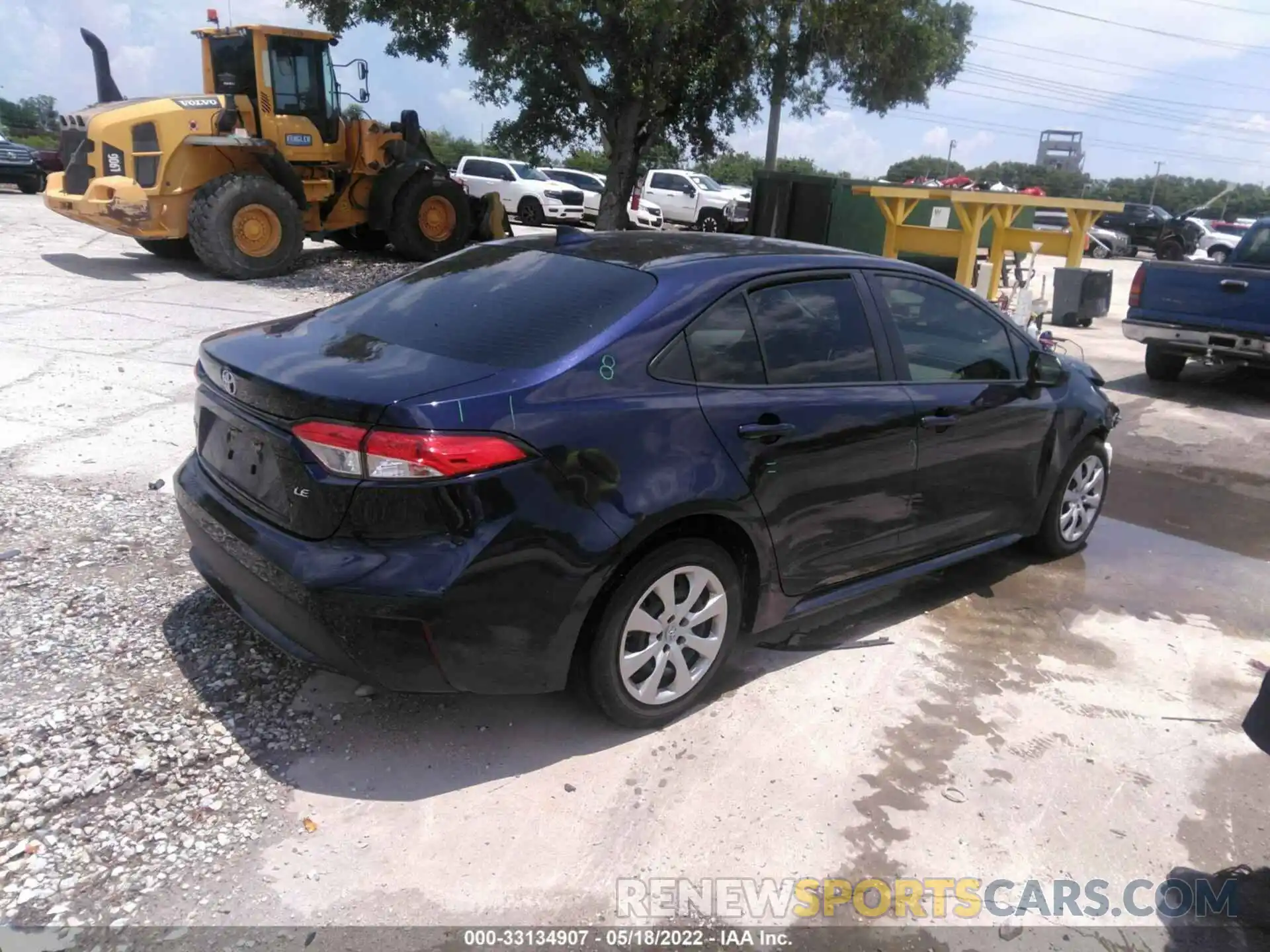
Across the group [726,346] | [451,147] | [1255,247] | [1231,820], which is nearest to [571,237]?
[726,346]

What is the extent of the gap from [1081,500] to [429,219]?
1156 cm

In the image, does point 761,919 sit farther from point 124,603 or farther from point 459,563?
point 124,603

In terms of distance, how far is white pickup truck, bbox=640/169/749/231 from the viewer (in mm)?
27281

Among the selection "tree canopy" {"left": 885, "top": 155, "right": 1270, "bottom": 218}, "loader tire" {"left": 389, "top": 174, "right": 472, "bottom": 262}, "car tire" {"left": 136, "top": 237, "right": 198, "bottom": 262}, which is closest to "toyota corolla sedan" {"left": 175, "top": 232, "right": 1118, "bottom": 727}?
"loader tire" {"left": 389, "top": 174, "right": 472, "bottom": 262}

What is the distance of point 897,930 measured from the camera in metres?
2.61

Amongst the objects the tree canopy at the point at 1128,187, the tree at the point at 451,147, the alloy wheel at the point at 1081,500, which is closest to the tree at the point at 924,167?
the tree canopy at the point at 1128,187

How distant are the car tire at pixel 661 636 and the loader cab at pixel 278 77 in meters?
11.5

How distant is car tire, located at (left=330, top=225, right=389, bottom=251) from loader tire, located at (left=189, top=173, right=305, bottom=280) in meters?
2.64

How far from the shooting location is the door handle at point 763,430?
3.29 metres

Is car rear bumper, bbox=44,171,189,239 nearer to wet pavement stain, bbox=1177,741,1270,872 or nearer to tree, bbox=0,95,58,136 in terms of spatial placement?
wet pavement stain, bbox=1177,741,1270,872

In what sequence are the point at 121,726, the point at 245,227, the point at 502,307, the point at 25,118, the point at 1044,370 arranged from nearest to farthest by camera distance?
1. the point at 121,726
2. the point at 502,307
3. the point at 1044,370
4. the point at 245,227
5. the point at 25,118

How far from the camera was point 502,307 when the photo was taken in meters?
3.37

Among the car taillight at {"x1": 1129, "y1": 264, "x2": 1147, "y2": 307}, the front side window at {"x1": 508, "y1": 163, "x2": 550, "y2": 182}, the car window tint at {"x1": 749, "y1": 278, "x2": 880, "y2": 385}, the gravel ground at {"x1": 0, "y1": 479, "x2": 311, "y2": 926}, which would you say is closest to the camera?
the gravel ground at {"x1": 0, "y1": 479, "x2": 311, "y2": 926}

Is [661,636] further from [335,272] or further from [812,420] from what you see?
[335,272]
